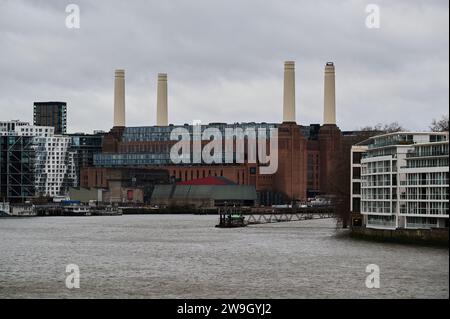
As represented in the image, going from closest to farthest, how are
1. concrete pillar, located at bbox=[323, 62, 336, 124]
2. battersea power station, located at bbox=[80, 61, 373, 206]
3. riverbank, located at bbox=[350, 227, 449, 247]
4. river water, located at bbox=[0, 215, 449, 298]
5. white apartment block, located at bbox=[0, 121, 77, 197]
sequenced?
1. river water, located at bbox=[0, 215, 449, 298]
2. riverbank, located at bbox=[350, 227, 449, 247]
3. concrete pillar, located at bbox=[323, 62, 336, 124]
4. battersea power station, located at bbox=[80, 61, 373, 206]
5. white apartment block, located at bbox=[0, 121, 77, 197]

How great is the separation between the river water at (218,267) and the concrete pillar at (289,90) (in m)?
66.5

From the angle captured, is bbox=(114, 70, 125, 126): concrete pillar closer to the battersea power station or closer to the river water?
the battersea power station

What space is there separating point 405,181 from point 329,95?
268 ft

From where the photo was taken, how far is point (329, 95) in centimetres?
13662

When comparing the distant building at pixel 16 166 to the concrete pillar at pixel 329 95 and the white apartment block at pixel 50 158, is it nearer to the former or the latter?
the concrete pillar at pixel 329 95

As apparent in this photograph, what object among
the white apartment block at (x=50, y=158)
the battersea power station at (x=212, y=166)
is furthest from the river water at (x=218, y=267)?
the white apartment block at (x=50, y=158)

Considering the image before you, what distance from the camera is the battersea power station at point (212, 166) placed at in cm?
14650

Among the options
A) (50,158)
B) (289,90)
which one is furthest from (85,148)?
(289,90)

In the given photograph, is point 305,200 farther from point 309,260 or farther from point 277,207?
point 309,260

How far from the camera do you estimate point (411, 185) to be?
5488 centimetres

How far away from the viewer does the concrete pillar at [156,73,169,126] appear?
486 feet

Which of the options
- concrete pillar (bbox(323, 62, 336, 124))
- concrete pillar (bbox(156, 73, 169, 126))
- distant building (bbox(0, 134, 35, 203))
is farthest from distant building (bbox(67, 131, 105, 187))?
concrete pillar (bbox(323, 62, 336, 124))

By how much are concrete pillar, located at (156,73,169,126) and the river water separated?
80087mm
